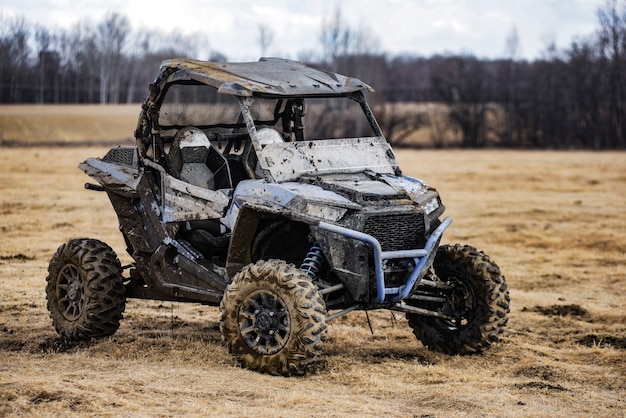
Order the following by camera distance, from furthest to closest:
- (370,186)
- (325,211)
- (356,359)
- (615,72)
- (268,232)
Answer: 1. (615,72)
2. (356,359)
3. (268,232)
4. (370,186)
5. (325,211)

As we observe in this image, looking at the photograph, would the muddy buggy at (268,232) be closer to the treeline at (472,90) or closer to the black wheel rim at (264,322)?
the black wheel rim at (264,322)

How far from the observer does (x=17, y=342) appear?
9.15 metres

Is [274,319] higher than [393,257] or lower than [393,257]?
lower

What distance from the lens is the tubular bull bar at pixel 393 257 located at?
7.63m

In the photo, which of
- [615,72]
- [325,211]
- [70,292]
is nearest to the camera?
[325,211]

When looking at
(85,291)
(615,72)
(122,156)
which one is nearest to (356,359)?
(85,291)

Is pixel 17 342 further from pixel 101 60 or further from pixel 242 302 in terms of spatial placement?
pixel 101 60

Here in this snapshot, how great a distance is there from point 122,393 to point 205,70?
120 inches

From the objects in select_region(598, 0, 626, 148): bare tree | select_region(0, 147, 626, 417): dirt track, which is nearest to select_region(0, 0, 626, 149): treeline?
select_region(598, 0, 626, 148): bare tree

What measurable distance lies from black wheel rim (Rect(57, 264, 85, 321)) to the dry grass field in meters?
0.31

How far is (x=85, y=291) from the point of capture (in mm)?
9133

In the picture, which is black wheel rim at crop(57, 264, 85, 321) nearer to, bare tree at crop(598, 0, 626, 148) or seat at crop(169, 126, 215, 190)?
seat at crop(169, 126, 215, 190)

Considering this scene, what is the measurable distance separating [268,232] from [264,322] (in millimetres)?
875

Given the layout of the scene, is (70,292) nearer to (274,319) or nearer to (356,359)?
(274,319)
